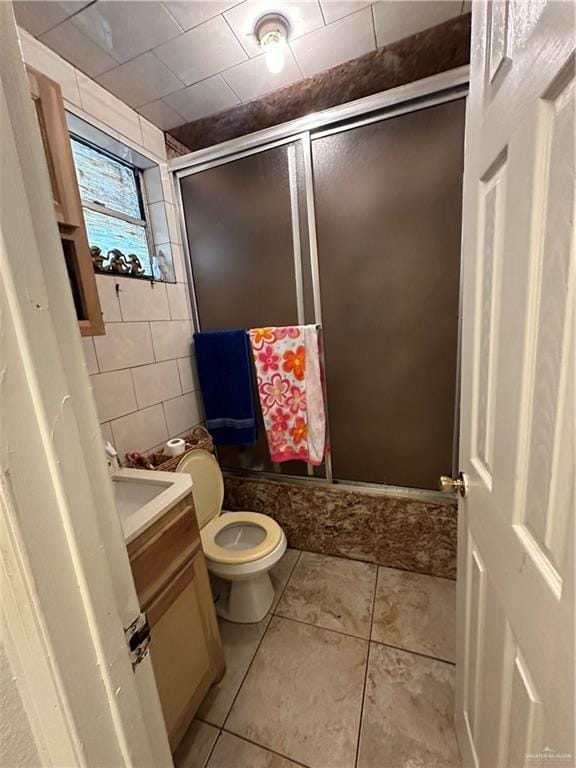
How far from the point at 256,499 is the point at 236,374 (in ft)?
2.60

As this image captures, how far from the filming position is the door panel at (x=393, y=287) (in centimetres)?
136

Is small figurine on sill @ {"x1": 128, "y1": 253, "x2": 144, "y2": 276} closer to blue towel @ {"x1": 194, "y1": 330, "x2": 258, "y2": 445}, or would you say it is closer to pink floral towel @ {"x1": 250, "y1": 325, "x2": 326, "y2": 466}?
blue towel @ {"x1": 194, "y1": 330, "x2": 258, "y2": 445}

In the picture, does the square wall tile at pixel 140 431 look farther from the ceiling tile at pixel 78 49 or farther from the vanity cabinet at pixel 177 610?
the ceiling tile at pixel 78 49

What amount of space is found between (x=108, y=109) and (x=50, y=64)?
25cm

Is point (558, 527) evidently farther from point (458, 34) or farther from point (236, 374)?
point (458, 34)

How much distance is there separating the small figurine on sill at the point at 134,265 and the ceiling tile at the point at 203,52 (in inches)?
31.5

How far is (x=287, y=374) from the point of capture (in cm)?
166

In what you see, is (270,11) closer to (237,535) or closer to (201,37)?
(201,37)

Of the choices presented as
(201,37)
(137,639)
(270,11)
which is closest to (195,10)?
(201,37)

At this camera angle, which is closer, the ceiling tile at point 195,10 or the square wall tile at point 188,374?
the ceiling tile at point 195,10

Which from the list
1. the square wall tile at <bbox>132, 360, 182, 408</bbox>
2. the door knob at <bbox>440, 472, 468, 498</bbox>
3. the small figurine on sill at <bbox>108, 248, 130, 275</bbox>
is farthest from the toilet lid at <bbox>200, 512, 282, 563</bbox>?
the small figurine on sill at <bbox>108, 248, 130, 275</bbox>

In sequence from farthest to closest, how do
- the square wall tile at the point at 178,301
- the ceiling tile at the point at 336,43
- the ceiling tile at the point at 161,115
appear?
the square wall tile at the point at 178,301 < the ceiling tile at the point at 161,115 < the ceiling tile at the point at 336,43

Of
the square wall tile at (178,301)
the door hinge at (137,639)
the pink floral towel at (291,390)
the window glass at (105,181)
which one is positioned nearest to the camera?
the door hinge at (137,639)

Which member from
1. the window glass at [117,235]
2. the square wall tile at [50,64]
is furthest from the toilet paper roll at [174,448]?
the square wall tile at [50,64]
